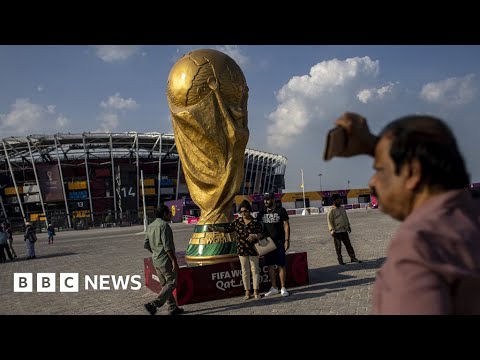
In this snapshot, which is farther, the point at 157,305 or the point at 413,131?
the point at 157,305

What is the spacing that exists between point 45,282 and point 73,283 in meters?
1.19

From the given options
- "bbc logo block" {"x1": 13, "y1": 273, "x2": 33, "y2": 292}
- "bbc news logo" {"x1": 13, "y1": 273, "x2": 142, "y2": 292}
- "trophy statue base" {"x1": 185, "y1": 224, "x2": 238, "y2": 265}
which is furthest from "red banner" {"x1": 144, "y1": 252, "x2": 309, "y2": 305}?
"bbc logo block" {"x1": 13, "y1": 273, "x2": 33, "y2": 292}

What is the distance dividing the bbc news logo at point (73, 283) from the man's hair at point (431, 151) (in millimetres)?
8215

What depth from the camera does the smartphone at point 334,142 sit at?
1152mm

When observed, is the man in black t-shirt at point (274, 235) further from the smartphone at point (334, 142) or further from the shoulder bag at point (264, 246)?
the smartphone at point (334, 142)

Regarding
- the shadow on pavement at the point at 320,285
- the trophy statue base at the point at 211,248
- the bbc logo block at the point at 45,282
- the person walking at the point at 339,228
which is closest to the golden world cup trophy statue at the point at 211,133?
the trophy statue base at the point at 211,248

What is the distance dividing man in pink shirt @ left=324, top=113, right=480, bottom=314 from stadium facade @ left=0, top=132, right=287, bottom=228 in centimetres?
4487

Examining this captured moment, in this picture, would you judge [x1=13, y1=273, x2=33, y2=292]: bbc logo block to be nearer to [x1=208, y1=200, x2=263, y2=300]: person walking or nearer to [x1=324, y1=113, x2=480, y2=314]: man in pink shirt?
[x1=208, y1=200, x2=263, y2=300]: person walking

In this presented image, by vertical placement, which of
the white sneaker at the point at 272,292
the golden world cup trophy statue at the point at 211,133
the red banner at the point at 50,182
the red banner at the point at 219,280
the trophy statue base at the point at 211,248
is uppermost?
the red banner at the point at 50,182

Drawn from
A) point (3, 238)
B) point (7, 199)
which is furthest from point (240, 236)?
point (7, 199)

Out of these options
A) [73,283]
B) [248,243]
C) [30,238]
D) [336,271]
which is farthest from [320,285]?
[30,238]

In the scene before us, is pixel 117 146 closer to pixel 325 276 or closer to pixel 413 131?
pixel 325 276

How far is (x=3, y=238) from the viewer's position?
15.0 m

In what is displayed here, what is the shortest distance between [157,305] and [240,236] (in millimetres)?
1694
